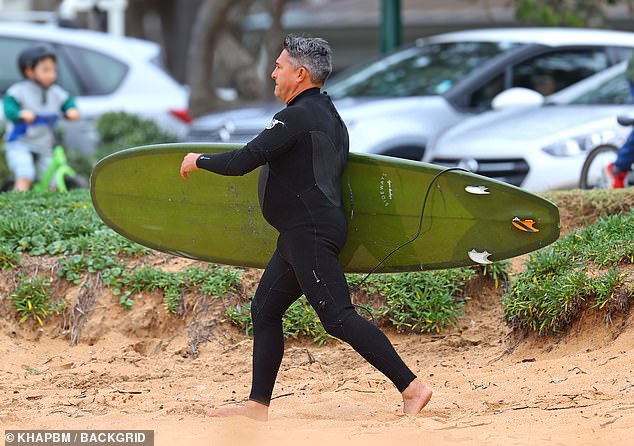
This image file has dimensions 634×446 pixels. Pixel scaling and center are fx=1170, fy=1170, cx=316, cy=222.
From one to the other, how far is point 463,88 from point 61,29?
4.38m

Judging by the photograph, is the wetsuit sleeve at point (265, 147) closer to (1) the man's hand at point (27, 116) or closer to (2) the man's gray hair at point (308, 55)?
(2) the man's gray hair at point (308, 55)

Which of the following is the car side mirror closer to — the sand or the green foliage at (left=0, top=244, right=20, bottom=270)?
the sand

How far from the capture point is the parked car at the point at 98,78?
1171 cm

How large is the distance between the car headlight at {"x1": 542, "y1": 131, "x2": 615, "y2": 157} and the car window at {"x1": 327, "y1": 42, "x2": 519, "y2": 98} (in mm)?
1587

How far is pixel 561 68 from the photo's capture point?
36.1 ft

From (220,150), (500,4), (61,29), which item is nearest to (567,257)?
(220,150)

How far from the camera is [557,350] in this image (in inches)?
233

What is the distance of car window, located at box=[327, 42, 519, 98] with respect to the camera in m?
10.7

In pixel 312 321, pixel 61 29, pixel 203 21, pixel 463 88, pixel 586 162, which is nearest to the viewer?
pixel 312 321

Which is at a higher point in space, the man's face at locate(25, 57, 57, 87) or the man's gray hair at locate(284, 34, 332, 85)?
the man's gray hair at locate(284, 34, 332, 85)

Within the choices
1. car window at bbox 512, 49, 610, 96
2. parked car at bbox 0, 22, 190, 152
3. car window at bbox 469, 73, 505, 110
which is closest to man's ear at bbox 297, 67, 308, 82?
car window at bbox 469, 73, 505, 110

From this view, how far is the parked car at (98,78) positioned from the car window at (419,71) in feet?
6.12

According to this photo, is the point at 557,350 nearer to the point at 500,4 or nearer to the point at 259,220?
the point at 259,220

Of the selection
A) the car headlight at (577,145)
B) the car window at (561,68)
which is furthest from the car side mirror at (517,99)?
the car window at (561,68)
